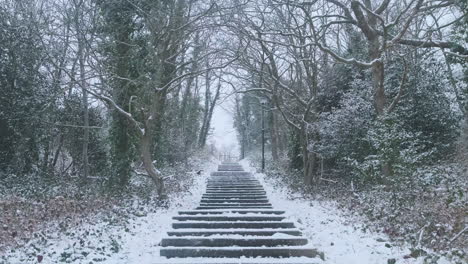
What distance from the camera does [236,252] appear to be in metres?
6.30

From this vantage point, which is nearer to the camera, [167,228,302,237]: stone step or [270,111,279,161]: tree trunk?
[167,228,302,237]: stone step

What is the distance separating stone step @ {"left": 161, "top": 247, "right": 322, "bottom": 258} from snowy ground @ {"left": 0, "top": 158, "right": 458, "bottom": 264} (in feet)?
0.88

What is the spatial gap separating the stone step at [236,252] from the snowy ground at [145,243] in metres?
0.27

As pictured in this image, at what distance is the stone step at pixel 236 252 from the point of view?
20.5ft

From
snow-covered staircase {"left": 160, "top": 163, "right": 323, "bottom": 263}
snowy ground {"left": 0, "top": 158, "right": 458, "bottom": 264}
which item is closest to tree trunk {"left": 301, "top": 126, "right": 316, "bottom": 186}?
snowy ground {"left": 0, "top": 158, "right": 458, "bottom": 264}

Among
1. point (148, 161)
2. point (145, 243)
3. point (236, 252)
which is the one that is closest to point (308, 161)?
point (148, 161)

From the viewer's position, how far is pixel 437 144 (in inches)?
470

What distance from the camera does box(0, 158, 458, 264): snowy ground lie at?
5.75m

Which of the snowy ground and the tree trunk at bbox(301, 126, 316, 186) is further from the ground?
the tree trunk at bbox(301, 126, 316, 186)

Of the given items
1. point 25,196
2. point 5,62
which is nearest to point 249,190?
point 25,196

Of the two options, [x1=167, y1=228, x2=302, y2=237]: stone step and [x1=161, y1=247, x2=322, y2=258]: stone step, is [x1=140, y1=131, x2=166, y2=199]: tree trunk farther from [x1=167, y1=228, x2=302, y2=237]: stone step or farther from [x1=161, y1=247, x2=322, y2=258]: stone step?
[x1=161, y1=247, x2=322, y2=258]: stone step

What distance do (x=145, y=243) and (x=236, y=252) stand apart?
1716 millimetres

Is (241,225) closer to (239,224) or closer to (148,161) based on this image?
(239,224)

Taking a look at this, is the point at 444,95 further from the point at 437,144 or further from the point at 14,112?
the point at 14,112
